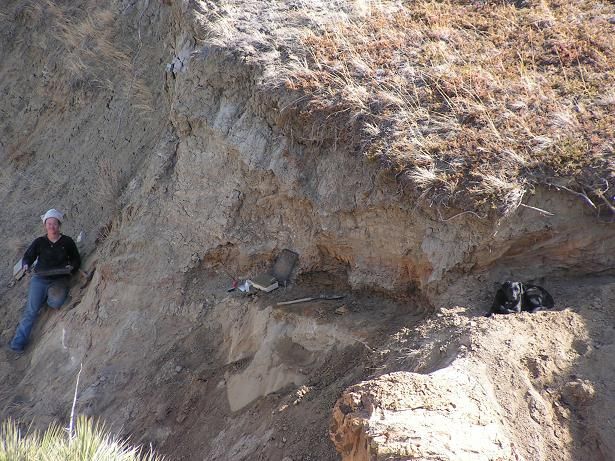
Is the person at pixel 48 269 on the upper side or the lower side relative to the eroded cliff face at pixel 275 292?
lower

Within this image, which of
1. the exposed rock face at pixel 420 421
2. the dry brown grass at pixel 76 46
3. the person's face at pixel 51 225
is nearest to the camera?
the exposed rock face at pixel 420 421

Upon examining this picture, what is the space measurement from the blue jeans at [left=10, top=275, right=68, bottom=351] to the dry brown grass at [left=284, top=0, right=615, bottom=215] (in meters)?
3.84

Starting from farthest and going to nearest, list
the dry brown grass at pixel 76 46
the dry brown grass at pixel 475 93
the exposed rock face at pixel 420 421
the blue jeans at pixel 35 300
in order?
the dry brown grass at pixel 76 46
the blue jeans at pixel 35 300
the dry brown grass at pixel 475 93
the exposed rock face at pixel 420 421

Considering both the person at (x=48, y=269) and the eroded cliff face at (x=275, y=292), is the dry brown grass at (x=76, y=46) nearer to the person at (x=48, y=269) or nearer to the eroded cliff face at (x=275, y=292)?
the eroded cliff face at (x=275, y=292)

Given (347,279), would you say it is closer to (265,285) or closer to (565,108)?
(265,285)

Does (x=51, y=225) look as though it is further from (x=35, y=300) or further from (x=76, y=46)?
(x=76, y=46)

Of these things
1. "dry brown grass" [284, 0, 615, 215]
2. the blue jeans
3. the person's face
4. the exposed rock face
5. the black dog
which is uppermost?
"dry brown grass" [284, 0, 615, 215]

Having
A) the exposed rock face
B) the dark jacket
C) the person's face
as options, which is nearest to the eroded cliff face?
the exposed rock face

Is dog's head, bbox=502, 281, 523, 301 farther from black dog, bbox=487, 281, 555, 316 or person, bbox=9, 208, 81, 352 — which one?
person, bbox=9, 208, 81, 352

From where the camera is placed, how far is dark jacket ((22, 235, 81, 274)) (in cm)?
819

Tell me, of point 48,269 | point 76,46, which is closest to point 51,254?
point 48,269

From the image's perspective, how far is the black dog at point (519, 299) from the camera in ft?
17.8

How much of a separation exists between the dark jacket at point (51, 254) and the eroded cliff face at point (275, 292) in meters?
0.32

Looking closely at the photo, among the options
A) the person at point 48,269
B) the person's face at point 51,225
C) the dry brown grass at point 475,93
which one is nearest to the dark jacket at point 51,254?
the person at point 48,269
